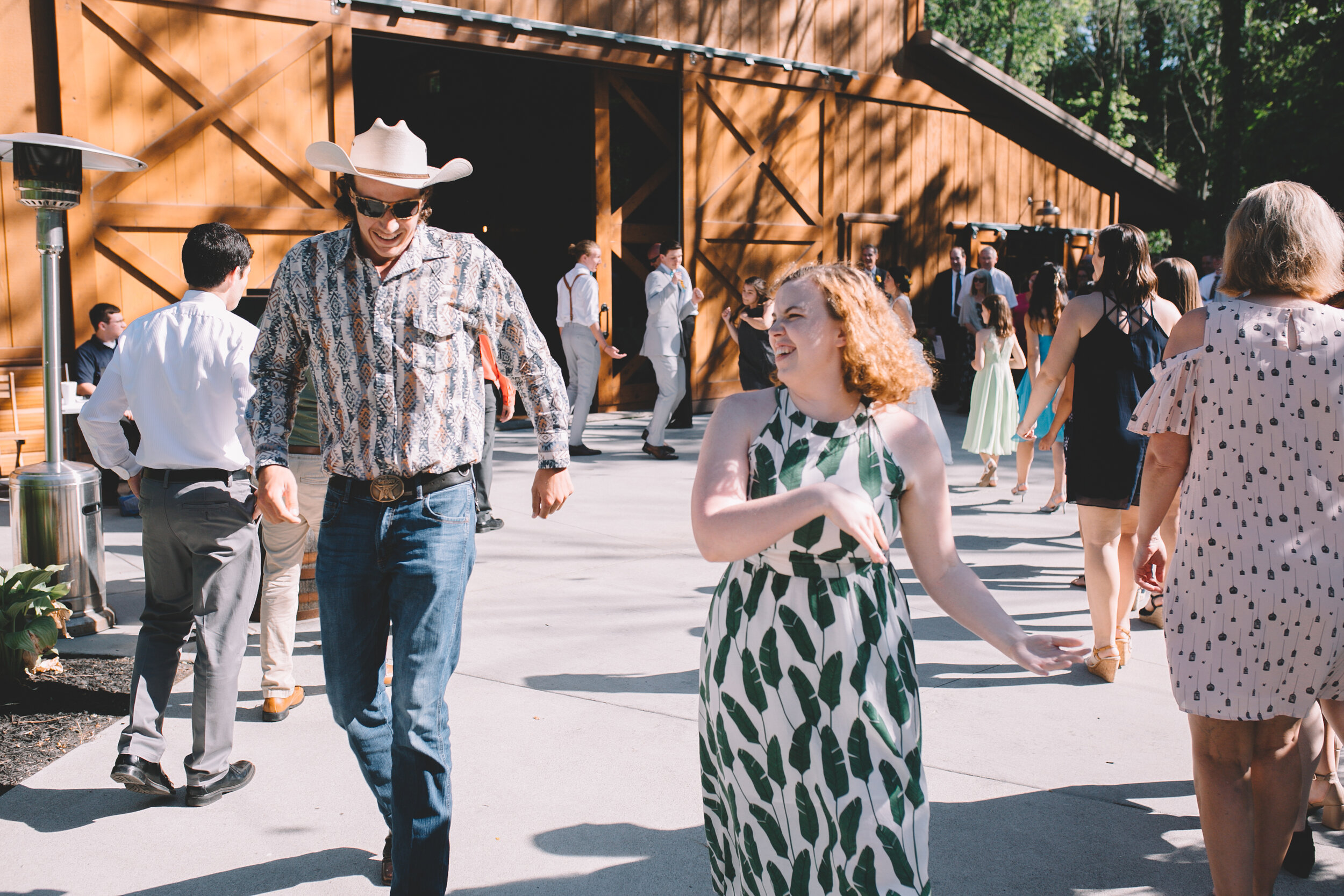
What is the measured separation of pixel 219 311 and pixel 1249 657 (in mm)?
3272

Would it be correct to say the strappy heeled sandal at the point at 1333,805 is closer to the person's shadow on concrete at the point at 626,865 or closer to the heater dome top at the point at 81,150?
the person's shadow on concrete at the point at 626,865

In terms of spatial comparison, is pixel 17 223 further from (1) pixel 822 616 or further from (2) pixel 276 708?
(1) pixel 822 616

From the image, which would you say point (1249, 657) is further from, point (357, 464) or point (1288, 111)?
point (1288, 111)

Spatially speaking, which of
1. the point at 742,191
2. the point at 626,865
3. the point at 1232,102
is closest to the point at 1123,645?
the point at 626,865

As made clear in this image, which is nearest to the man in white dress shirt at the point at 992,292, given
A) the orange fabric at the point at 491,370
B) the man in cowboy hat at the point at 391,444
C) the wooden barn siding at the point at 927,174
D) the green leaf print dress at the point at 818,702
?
the wooden barn siding at the point at 927,174

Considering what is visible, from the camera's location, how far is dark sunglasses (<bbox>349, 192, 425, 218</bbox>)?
2932mm

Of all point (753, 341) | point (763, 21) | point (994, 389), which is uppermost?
Result: point (763, 21)

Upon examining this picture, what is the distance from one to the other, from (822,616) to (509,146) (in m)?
13.9

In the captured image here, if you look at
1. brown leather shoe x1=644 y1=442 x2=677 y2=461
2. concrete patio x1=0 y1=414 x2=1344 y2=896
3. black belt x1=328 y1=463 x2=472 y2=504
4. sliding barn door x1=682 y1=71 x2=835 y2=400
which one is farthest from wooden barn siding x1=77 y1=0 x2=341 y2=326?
black belt x1=328 y1=463 x2=472 y2=504

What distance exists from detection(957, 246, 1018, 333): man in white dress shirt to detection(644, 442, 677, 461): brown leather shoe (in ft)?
18.4

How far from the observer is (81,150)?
541 cm

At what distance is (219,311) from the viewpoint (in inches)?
151

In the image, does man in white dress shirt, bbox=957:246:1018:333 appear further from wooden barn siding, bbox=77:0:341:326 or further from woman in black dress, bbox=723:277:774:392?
wooden barn siding, bbox=77:0:341:326

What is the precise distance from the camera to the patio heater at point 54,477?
5332mm
